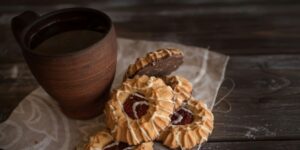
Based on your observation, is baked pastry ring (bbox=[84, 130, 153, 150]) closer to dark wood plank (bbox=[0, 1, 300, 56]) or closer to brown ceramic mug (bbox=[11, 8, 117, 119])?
brown ceramic mug (bbox=[11, 8, 117, 119])

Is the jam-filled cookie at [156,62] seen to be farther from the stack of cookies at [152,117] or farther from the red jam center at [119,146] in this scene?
the red jam center at [119,146]

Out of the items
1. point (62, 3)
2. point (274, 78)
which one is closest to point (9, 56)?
point (62, 3)

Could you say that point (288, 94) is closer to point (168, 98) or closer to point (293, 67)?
point (293, 67)

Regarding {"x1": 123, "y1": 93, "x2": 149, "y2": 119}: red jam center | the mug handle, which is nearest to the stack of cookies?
{"x1": 123, "y1": 93, "x2": 149, "y2": 119}: red jam center

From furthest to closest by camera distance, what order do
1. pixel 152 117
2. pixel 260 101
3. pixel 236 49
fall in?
pixel 236 49 → pixel 260 101 → pixel 152 117

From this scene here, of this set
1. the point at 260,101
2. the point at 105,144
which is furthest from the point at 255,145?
the point at 105,144

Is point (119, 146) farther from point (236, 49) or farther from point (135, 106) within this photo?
point (236, 49)
